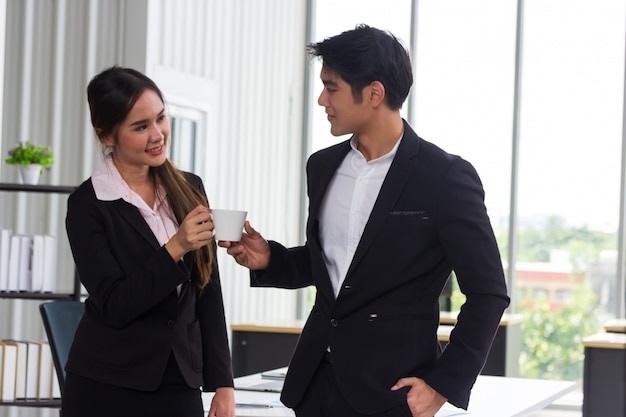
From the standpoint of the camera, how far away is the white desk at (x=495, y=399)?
2.64 meters

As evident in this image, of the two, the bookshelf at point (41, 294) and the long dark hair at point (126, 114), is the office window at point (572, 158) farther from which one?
the long dark hair at point (126, 114)

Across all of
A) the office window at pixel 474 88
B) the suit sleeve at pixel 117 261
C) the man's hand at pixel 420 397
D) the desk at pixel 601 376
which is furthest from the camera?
the office window at pixel 474 88

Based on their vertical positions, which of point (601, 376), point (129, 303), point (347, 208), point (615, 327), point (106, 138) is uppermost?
point (106, 138)

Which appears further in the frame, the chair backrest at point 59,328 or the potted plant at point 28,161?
the potted plant at point 28,161

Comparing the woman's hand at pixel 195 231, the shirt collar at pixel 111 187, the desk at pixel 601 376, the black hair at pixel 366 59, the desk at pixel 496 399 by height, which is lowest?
the desk at pixel 601 376

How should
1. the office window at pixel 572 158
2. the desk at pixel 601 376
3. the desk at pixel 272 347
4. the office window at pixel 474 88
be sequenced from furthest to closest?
the office window at pixel 474 88 → the office window at pixel 572 158 → the desk at pixel 272 347 → the desk at pixel 601 376

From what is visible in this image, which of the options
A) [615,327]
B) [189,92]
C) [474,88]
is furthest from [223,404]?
[474,88]

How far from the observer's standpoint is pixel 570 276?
24.3ft

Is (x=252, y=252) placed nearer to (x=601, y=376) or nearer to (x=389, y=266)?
(x=389, y=266)

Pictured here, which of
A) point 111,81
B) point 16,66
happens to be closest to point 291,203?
point 16,66

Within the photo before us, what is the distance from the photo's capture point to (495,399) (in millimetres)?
3027

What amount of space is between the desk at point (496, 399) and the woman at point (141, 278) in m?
0.47

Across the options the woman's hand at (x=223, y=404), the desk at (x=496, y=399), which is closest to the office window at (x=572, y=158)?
the desk at (x=496, y=399)

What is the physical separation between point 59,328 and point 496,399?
1.50 meters
